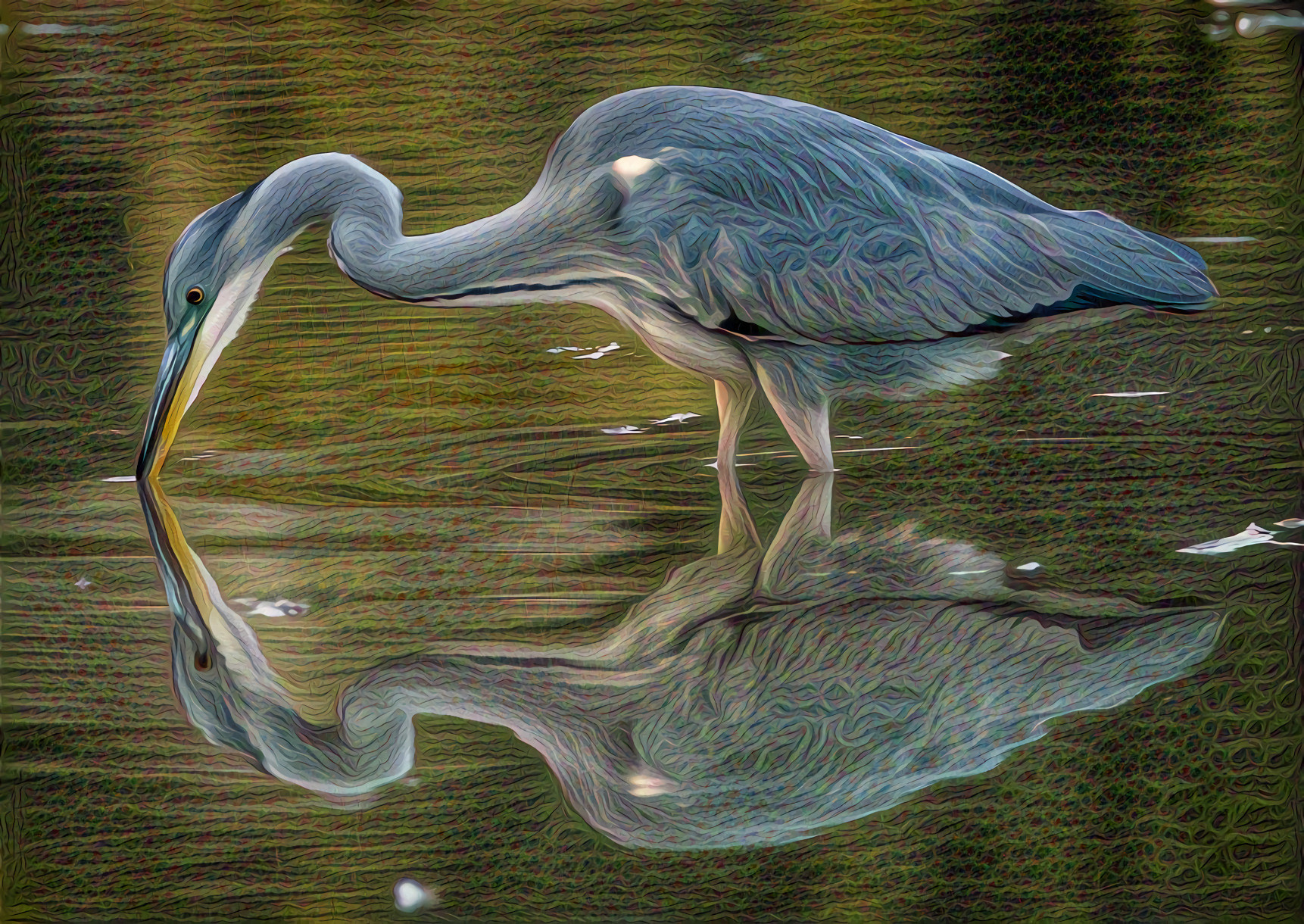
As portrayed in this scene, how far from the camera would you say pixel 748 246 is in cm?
108

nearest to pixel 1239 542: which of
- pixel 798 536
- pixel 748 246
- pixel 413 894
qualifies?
pixel 798 536

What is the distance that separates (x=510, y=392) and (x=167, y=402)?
0.44m

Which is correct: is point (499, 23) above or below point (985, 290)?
above

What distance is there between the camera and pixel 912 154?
42.2 inches

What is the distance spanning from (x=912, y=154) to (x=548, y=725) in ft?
2.76

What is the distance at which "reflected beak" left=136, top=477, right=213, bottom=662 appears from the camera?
1.04m

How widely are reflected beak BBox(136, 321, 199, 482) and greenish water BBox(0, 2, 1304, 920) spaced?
0.02 metres

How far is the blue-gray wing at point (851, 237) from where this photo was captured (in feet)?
3.48

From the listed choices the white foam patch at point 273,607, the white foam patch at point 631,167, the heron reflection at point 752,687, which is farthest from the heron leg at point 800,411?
the white foam patch at point 273,607

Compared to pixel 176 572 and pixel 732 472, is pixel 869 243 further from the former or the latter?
pixel 176 572

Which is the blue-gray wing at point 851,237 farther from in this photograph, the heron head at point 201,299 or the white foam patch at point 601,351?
the heron head at point 201,299

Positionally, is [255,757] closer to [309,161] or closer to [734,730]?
[734,730]

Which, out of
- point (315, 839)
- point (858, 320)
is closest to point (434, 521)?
point (315, 839)

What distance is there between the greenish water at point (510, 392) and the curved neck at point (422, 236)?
0.03 m
